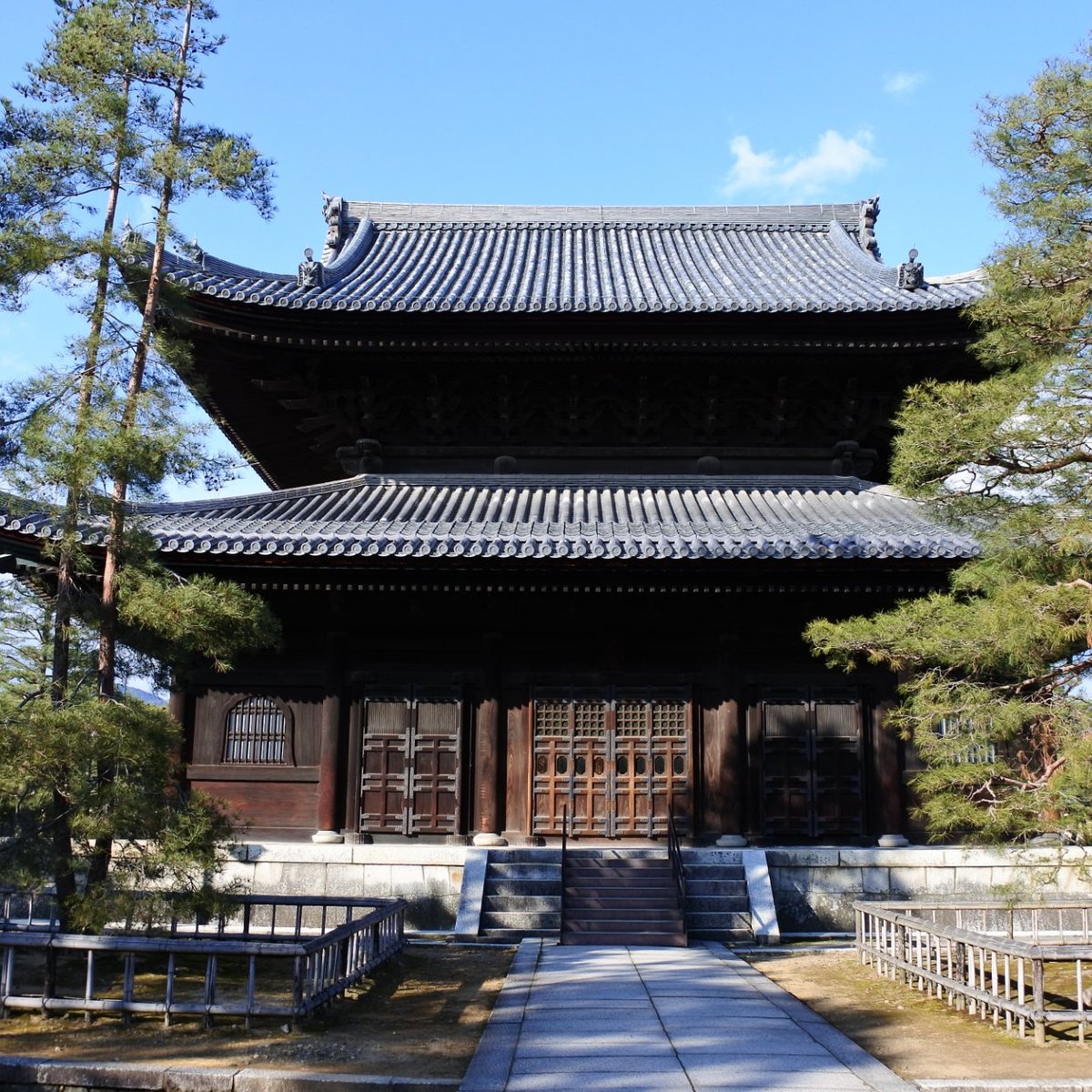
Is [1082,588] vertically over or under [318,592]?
under

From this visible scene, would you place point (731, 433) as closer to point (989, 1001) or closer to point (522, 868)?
point (522, 868)

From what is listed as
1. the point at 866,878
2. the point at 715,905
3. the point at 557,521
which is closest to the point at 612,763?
the point at 715,905

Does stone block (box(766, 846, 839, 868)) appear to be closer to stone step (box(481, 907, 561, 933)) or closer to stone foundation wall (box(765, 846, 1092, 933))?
stone foundation wall (box(765, 846, 1092, 933))

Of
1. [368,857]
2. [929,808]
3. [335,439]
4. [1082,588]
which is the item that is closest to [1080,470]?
[1082,588]

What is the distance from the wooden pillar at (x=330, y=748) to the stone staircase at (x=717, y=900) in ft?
15.9

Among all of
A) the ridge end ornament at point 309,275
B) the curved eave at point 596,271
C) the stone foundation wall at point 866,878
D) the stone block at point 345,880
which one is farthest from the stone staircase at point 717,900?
the ridge end ornament at point 309,275

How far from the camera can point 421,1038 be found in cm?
795

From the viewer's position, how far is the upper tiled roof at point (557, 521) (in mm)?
13172

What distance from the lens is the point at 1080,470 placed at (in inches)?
351

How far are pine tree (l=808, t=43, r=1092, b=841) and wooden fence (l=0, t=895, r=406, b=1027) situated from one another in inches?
217

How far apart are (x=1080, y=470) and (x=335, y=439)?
459 inches

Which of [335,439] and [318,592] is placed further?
[335,439]

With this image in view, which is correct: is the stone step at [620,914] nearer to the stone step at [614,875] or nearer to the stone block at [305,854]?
the stone step at [614,875]

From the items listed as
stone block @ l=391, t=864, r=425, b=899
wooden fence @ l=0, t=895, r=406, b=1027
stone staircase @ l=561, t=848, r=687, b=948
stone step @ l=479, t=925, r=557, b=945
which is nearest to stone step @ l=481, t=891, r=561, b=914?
stone staircase @ l=561, t=848, r=687, b=948
